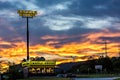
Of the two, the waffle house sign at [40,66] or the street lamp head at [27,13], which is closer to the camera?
the waffle house sign at [40,66]

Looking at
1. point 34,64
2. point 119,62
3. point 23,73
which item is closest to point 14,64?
point 34,64

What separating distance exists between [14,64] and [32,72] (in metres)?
16.0

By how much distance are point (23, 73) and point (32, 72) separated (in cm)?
1779

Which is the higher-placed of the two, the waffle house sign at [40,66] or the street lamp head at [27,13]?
the street lamp head at [27,13]

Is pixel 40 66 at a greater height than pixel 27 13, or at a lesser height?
lesser

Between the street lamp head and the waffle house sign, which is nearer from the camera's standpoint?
the waffle house sign

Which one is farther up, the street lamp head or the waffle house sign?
the street lamp head

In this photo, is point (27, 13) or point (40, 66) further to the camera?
point (27, 13)

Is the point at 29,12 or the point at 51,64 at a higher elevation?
the point at 29,12

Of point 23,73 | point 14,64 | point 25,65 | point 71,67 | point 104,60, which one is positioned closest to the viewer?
point 23,73

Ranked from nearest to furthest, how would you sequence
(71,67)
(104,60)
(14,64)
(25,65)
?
1. (25,65)
2. (14,64)
3. (104,60)
4. (71,67)

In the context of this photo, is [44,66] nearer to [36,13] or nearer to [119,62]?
[36,13]

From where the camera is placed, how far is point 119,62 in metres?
166

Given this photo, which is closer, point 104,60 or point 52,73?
point 52,73
